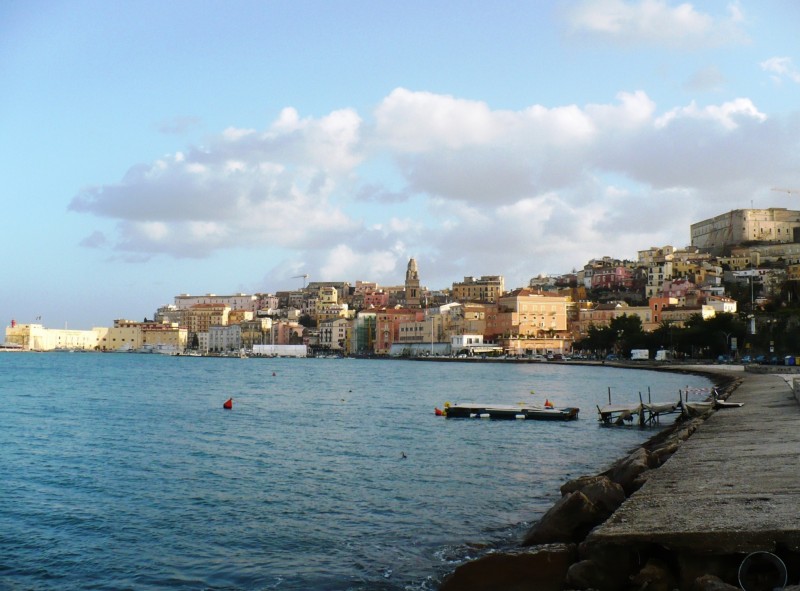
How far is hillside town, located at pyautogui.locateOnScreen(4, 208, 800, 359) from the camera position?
90.3m

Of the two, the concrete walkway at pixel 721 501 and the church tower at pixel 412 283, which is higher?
the church tower at pixel 412 283

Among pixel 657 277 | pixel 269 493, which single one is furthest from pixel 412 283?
→ pixel 269 493

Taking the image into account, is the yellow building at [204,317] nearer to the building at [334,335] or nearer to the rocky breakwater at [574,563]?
the building at [334,335]

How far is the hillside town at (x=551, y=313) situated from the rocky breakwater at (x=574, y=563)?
63620mm

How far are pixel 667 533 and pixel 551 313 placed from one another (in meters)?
106

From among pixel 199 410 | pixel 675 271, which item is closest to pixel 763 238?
pixel 675 271

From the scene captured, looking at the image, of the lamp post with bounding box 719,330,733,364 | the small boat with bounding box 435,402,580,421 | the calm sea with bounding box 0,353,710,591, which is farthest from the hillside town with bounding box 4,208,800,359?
the calm sea with bounding box 0,353,710,591

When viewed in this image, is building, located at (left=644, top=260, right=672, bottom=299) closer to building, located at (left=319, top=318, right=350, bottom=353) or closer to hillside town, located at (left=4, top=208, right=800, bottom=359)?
hillside town, located at (left=4, top=208, right=800, bottom=359)

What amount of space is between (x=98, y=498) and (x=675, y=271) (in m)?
106

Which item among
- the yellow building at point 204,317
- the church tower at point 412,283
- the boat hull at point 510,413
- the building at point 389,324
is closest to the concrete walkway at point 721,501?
the boat hull at point 510,413

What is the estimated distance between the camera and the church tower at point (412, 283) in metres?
157

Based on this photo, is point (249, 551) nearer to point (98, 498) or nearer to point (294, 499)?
point (294, 499)

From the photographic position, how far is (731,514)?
7535 millimetres

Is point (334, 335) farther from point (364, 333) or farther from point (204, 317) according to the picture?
point (204, 317)
